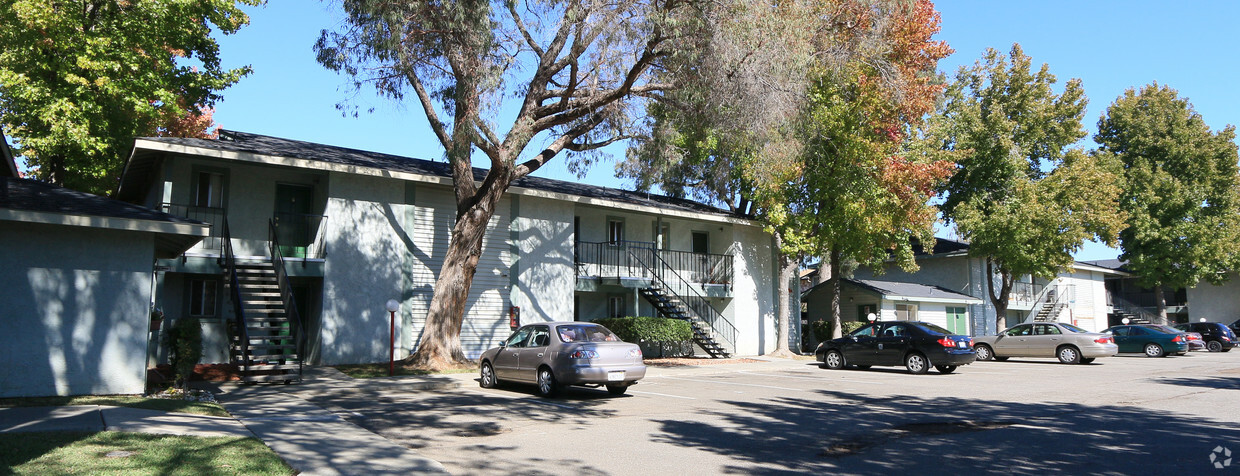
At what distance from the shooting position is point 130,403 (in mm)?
10977

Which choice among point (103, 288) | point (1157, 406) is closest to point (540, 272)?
point (103, 288)

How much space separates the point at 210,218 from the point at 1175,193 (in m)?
45.3

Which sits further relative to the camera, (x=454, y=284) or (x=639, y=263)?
(x=639, y=263)

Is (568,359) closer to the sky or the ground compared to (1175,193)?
closer to the ground

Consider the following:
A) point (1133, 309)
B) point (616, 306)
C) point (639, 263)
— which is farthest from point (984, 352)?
point (1133, 309)

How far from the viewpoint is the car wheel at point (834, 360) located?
21.2 m

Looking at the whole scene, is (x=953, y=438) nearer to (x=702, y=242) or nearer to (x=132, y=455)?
(x=132, y=455)

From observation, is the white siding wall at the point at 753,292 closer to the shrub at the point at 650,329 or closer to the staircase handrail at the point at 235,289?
the shrub at the point at 650,329

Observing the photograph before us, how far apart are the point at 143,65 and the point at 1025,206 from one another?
32388 millimetres

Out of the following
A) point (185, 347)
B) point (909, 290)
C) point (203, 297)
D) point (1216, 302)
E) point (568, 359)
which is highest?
point (1216, 302)

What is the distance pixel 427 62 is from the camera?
17438mm

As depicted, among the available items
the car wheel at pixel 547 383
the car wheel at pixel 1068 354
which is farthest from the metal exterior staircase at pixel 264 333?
the car wheel at pixel 1068 354

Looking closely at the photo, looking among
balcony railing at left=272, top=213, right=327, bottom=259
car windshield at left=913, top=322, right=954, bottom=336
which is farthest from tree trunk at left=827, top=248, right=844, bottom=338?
balcony railing at left=272, top=213, right=327, bottom=259

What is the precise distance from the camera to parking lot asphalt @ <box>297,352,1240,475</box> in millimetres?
7371
